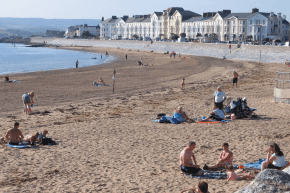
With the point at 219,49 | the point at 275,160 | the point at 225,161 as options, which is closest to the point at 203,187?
the point at 275,160

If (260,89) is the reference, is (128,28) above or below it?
above

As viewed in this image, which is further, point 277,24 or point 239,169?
point 277,24

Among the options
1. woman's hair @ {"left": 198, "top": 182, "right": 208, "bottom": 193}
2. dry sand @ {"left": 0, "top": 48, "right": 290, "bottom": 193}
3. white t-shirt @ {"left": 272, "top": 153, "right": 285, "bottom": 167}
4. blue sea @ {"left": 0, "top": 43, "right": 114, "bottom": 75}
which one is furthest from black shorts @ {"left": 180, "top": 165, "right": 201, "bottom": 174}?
blue sea @ {"left": 0, "top": 43, "right": 114, "bottom": 75}

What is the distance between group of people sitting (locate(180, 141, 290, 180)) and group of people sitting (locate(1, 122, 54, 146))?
16.2 ft

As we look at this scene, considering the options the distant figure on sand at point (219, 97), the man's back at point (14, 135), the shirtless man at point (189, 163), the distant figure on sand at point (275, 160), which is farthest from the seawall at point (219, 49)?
the shirtless man at point (189, 163)

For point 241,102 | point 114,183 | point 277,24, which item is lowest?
point 114,183

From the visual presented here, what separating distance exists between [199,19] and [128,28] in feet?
138

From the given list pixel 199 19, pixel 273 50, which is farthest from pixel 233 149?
pixel 199 19

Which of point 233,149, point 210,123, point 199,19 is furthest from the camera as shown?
point 199,19

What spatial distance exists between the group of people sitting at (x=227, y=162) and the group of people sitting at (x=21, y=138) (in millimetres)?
4929

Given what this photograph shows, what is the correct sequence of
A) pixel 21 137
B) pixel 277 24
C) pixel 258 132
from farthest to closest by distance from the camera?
pixel 277 24 < pixel 258 132 < pixel 21 137

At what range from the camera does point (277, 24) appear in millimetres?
87875

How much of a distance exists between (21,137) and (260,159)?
7136 mm

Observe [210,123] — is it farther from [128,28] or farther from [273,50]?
[128,28]
